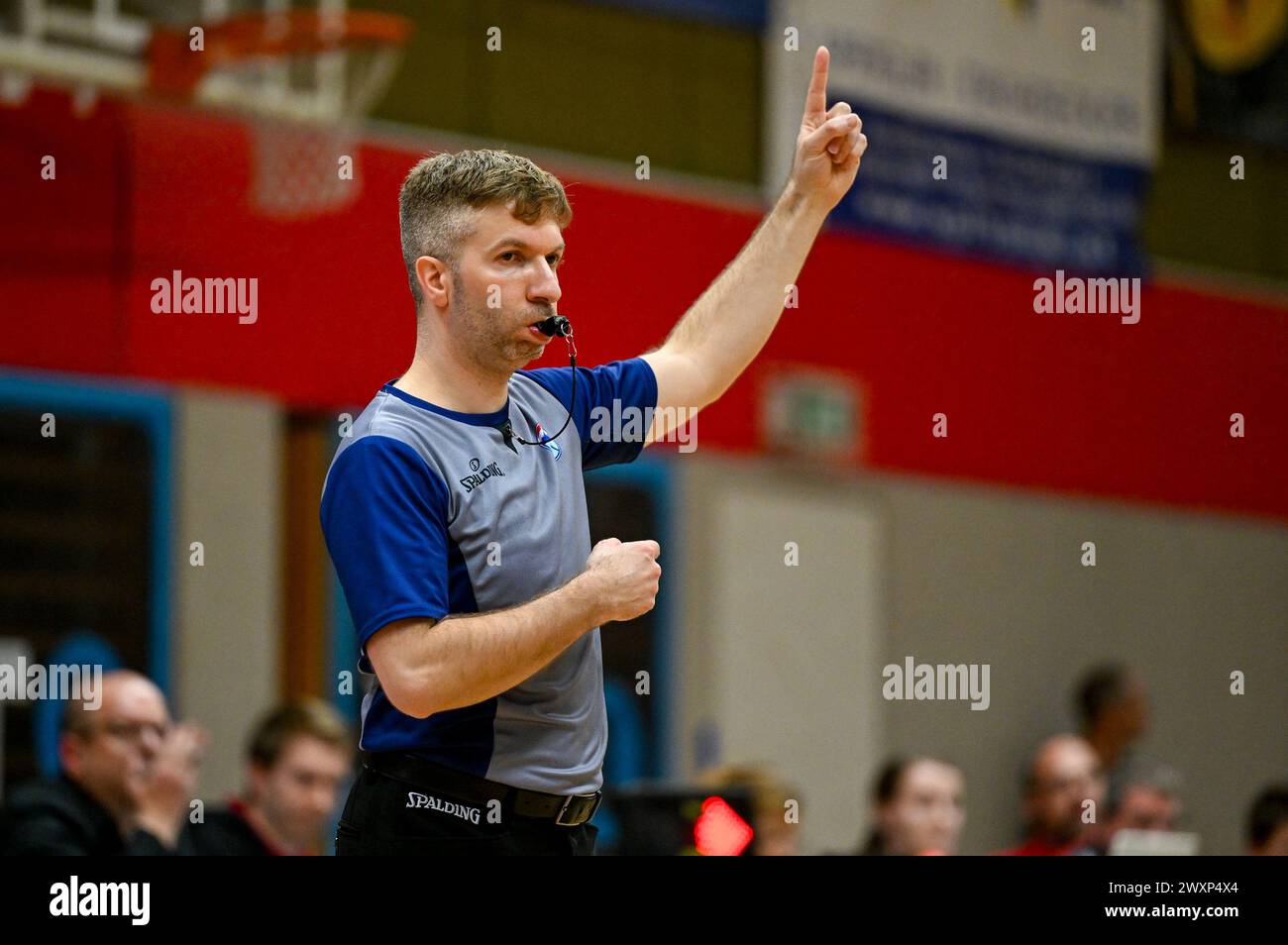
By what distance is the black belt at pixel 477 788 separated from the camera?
2.99 metres

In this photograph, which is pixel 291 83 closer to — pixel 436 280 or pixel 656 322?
pixel 656 322

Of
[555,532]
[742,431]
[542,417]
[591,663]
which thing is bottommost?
[591,663]

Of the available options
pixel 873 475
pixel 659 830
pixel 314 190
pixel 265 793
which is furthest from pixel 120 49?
pixel 873 475

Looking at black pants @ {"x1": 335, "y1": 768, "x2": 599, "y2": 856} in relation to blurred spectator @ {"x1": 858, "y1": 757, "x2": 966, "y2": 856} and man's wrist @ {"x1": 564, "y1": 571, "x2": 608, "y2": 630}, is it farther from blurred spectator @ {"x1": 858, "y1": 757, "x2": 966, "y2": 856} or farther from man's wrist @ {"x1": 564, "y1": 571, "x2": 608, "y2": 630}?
blurred spectator @ {"x1": 858, "y1": 757, "x2": 966, "y2": 856}

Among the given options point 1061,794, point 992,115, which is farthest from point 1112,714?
point 992,115

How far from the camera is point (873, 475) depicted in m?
10.4

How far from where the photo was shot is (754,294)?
11.4ft

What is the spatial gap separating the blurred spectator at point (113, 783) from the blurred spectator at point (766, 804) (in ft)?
6.29

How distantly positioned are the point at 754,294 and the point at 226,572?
483cm

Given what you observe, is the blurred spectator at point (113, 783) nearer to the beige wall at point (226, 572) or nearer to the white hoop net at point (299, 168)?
the beige wall at point (226, 572)

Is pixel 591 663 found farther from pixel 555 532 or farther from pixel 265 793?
pixel 265 793

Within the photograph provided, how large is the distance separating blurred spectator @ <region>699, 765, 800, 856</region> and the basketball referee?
3607 millimetres

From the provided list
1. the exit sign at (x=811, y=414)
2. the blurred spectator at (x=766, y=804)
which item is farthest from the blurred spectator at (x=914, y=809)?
the exit sign at (x=811, y=414)
